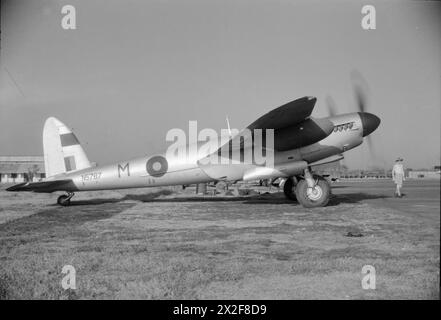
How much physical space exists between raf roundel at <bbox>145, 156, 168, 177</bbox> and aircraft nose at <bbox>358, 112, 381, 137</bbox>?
604 centimetres

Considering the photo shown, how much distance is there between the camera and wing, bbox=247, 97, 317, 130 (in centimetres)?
926

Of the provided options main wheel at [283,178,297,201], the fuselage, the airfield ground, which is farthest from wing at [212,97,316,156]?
the airfield ground

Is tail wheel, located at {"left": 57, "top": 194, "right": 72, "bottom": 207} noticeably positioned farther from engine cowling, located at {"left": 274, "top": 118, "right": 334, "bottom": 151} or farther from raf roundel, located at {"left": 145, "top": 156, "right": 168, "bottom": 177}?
engine cowling, located at {"left": 274, "top": 118, "right": 334, "bottom": 151}

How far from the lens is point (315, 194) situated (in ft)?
34.4

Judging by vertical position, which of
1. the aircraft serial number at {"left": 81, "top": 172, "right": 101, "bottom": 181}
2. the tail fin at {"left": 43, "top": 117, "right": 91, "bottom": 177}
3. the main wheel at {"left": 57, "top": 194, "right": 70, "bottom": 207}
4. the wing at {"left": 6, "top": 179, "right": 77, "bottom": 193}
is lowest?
the main wheel at {"left": 57, "top": 194, "right": 70, "bottom": 207}

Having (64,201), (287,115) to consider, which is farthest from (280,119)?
(64,201)

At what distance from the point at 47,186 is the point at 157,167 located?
11.2 feet

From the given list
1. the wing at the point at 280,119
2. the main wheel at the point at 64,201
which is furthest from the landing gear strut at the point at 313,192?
the main wheel at the point at 64,201

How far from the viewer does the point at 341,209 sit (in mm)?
9867

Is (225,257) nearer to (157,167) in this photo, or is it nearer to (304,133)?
(304,133)

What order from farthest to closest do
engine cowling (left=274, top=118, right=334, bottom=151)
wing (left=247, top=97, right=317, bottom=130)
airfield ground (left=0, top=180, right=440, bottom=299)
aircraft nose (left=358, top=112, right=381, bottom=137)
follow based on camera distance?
aircraft nose (left=358, top=112, right=381, bottom=137), engine cowling (left=274, top=118, right=334, bottom=151), wing (left=247, top=97, right=317, bottom=130), airfield ground (left=0, top=180, right=440, bottom=299)
